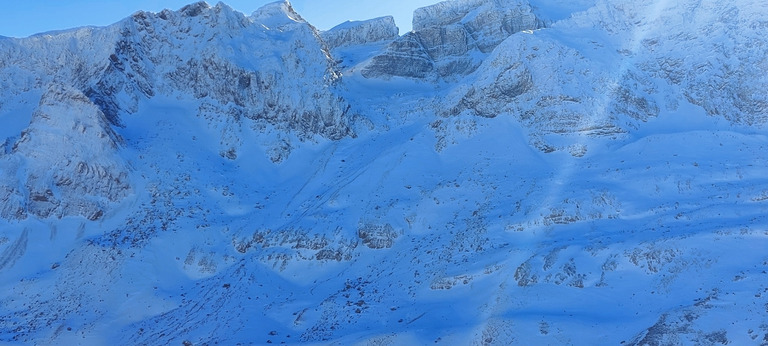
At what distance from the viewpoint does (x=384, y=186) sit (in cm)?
5216

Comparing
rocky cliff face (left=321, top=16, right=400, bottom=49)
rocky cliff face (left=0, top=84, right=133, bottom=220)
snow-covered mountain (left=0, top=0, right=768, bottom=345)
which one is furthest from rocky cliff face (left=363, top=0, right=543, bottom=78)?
rocky cliff face (left=0, top=84, right=133, bottom=220)

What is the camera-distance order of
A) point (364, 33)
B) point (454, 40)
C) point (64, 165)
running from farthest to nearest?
point (364, 33), point (454, 40), point (64, 165)

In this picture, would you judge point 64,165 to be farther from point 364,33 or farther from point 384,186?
point 364,33

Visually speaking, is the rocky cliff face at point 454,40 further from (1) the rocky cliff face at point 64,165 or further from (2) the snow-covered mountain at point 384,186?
(1) the rocky cliff face at point 64,165

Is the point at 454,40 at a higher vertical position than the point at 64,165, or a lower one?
higher

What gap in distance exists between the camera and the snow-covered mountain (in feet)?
121

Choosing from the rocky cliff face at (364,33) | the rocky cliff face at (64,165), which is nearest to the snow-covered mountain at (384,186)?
the rocky cliff face at (64,165)

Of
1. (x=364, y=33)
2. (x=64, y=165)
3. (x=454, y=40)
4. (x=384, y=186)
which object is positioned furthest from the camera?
(x=364, y=33)

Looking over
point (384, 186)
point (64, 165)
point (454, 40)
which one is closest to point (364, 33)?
point (454, 40)

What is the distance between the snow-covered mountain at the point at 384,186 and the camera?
36906 millimetres

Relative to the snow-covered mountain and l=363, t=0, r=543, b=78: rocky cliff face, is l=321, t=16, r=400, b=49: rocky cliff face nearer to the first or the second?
l=363, t=0, r=543, b=78: rocky cliff face

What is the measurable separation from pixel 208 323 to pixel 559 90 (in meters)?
33.1

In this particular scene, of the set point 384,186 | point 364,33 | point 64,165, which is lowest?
point 384,186

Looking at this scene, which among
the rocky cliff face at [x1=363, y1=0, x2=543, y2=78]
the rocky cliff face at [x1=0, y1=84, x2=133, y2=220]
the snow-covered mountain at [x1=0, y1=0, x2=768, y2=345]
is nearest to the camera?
the snow-covered mountain at [x1=0, y1=0, x2=768, y2=345]
